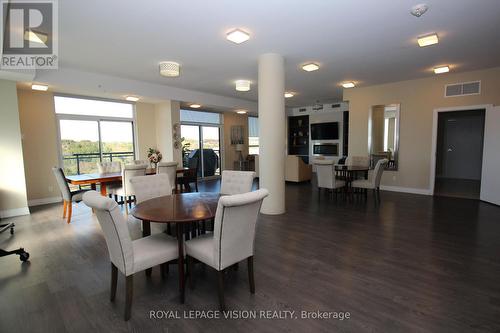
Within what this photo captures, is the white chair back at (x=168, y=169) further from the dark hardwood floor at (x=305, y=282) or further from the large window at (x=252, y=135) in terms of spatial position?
the large window at (x=252, y=135)

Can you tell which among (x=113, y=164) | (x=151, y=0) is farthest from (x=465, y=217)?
(x=113, y=164)

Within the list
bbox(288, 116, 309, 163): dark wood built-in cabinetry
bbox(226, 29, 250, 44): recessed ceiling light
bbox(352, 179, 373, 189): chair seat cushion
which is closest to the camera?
bbox(226, 29, 250, 44): recessed ceiling light

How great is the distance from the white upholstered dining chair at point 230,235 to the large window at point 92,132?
18.3 feet

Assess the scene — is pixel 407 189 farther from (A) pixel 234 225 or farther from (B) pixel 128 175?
(B) pixel 128 175

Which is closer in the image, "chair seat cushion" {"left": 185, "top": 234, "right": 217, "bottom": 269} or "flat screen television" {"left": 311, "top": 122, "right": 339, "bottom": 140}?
"chair seat cushion" {"left": 185, "top": 234, "right": 217, "bottom": 269}

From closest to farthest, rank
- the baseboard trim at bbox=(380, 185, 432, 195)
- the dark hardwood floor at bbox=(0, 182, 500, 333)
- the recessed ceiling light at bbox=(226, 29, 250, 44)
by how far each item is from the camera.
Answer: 1. the dark hardwood floor at bbox=(0, 182, 500, 333)
2. the recessed ceiling light at bbox=(226, 29, 250, 44)
3. the baseboard trim at bbox=(380, 185, 432, 195)

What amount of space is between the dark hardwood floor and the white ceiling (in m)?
2.80

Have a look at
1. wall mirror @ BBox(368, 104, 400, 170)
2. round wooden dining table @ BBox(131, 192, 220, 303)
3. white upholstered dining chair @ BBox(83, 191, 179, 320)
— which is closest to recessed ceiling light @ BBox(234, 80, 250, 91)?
wall mirror @ BBox(368, 104, 400, 170)

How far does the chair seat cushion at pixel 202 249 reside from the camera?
6.25ft

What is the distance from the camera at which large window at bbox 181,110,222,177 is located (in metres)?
8.33

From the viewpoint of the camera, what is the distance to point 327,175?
208 inches

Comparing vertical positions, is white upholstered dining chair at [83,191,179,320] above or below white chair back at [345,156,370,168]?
below

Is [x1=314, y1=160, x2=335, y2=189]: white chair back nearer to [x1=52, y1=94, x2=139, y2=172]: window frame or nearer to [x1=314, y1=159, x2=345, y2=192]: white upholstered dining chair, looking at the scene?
[x1=314, y1=159, x2=345, y2=192]: white upholstered dining chair

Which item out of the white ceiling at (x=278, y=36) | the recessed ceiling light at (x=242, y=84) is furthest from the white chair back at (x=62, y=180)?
the recessed ceiling light at (x=242, y=84)
